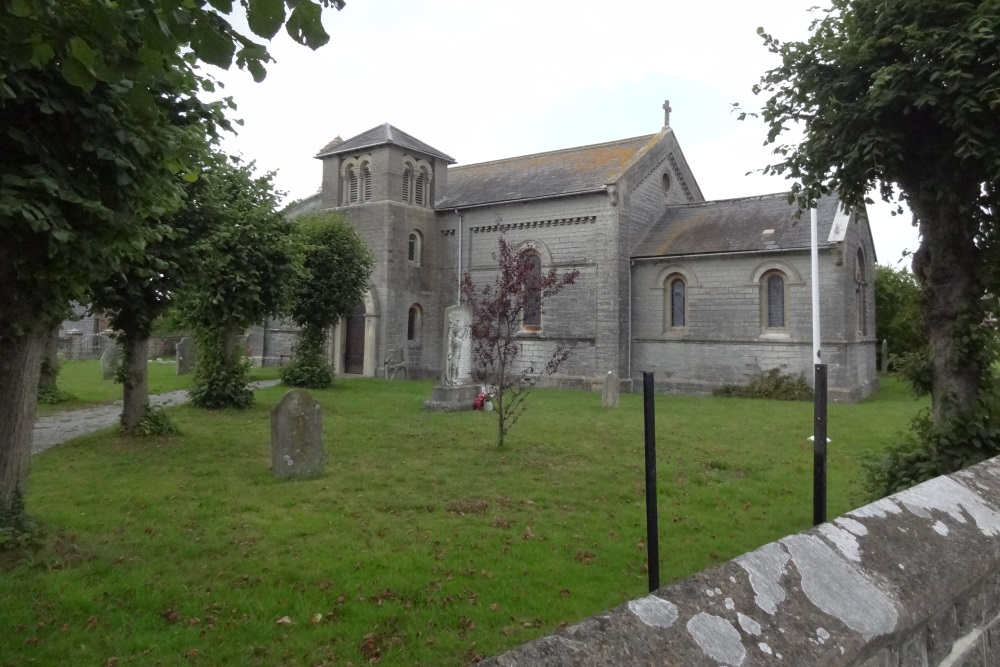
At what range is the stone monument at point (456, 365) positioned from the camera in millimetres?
16500

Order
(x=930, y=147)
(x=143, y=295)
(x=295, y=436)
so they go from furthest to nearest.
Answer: (x=143, y=295)
(x=295, y=436)
(x=930, y=147)

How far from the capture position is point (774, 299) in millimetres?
22469

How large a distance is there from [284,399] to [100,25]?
673cm

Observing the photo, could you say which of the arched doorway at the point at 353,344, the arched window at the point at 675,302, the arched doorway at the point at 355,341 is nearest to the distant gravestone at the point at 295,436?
the arched window at the point at 675,302

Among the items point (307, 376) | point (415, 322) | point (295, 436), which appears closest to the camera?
point (295, 436)

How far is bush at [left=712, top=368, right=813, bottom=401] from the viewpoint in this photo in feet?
68.5

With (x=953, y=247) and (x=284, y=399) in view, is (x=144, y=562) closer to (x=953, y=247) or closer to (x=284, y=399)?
(x=284, y=399)

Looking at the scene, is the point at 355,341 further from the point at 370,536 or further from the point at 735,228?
the point at 370,536

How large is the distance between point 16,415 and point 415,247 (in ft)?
73.7

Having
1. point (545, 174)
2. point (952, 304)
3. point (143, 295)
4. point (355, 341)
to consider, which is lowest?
point (952, 304)

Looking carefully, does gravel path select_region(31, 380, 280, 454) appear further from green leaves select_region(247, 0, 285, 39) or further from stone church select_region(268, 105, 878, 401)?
stone church select_region(268, 105, 878, 401)

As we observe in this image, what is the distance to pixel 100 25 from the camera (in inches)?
118

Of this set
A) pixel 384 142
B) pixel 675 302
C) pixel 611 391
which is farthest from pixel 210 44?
pixel 384 142

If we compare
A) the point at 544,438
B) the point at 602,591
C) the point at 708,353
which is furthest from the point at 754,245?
the point at 602,591
